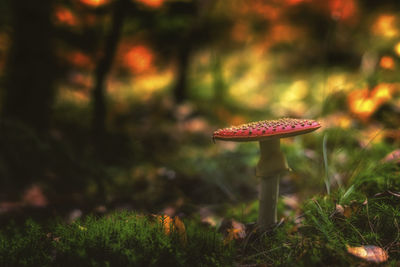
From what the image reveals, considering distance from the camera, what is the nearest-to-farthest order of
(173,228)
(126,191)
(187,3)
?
(173,228), (126,191), (187,3)

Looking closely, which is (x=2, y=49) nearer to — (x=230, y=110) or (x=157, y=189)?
(x=157, y=189)

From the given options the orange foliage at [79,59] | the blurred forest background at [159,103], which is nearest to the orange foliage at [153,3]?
the blurred forest background at [159,103]

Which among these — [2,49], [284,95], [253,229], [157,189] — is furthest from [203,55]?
[253,229]

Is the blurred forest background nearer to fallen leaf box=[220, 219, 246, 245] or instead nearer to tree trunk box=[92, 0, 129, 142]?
tree trunk box=[92, 0, 129, 142]

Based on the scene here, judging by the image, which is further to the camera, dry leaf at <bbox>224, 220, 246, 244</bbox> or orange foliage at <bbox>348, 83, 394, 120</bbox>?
orange foliage at <bbox>348, 83, 394, 120</bbox>

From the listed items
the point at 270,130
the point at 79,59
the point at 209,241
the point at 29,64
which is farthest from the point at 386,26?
the point at 29,64

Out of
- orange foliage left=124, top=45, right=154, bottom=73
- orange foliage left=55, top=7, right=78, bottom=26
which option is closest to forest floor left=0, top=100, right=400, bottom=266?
orange foliage left=55, top=7, right=78, bottom=26
